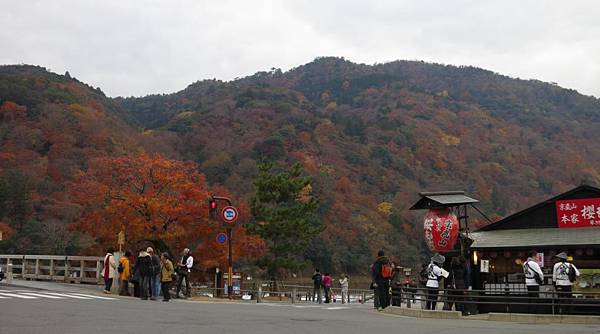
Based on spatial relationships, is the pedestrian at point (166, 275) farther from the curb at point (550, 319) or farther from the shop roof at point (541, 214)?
the shop roof at point (541, 214)

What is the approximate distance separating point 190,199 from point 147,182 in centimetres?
268

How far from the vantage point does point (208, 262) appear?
31.0 meters

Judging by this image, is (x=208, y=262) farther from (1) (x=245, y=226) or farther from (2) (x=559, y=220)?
(2) (x=559, y=220)

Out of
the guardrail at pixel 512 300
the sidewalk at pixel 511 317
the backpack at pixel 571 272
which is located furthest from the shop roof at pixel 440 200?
the backpack at pixel 571 272

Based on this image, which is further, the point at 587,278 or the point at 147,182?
the point at 147,182

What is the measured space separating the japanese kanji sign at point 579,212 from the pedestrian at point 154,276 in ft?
42.5

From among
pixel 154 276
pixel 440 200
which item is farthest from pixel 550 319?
pixel 154 276

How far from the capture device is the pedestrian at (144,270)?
19.5 meters

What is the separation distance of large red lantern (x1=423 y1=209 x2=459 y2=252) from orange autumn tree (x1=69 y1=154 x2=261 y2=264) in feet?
40.9

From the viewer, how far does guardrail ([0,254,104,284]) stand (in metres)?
25.0

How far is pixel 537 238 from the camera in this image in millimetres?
20516

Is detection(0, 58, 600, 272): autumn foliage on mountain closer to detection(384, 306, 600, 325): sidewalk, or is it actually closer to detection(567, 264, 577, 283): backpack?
detection(384, 306, 600, 325): sidewalk

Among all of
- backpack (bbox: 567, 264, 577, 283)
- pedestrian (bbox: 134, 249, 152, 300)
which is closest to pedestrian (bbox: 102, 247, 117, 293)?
pedestrian (bbox: 134, 249, 152, 300)

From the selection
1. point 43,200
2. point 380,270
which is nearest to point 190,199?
point 380,270
